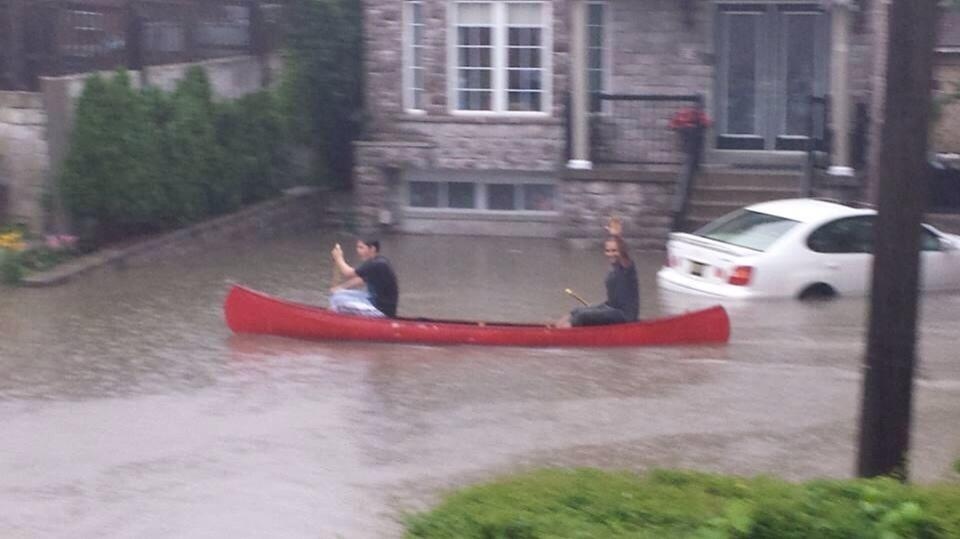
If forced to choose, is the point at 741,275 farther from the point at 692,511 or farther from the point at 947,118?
the point at 692,511

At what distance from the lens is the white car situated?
17094mm

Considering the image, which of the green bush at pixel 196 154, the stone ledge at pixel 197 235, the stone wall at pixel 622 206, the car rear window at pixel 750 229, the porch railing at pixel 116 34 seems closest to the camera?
the car rear window at pixel 750 229

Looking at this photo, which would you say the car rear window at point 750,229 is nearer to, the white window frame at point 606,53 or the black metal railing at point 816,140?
the black metal railing at point 816,140

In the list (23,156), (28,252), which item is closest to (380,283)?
(28,252)

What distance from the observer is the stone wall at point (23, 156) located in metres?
20.5

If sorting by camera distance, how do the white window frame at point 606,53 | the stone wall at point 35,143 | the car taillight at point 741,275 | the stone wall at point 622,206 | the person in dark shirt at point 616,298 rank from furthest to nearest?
the white window frame at point 606,53 < the stone wall at point 622,206 < the stone wall at point 35,143 < the car taillight at point 741,275 < the person in dark shirt at point 616,298

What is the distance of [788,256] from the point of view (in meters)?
17.2

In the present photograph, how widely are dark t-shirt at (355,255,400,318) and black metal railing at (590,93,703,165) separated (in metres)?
9.42

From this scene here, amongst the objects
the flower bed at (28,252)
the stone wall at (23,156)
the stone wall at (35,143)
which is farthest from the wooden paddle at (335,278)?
the stone wall at (23,156)

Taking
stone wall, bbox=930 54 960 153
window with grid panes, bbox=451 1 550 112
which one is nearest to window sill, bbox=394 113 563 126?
window with grid panes, bbox=451 1 550 112

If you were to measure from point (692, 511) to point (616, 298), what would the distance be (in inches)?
352

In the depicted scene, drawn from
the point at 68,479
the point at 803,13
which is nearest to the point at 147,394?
the point at 68,479

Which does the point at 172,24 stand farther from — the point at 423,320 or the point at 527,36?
the point at 423,320

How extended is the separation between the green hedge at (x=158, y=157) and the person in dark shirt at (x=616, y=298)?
7.94 m
